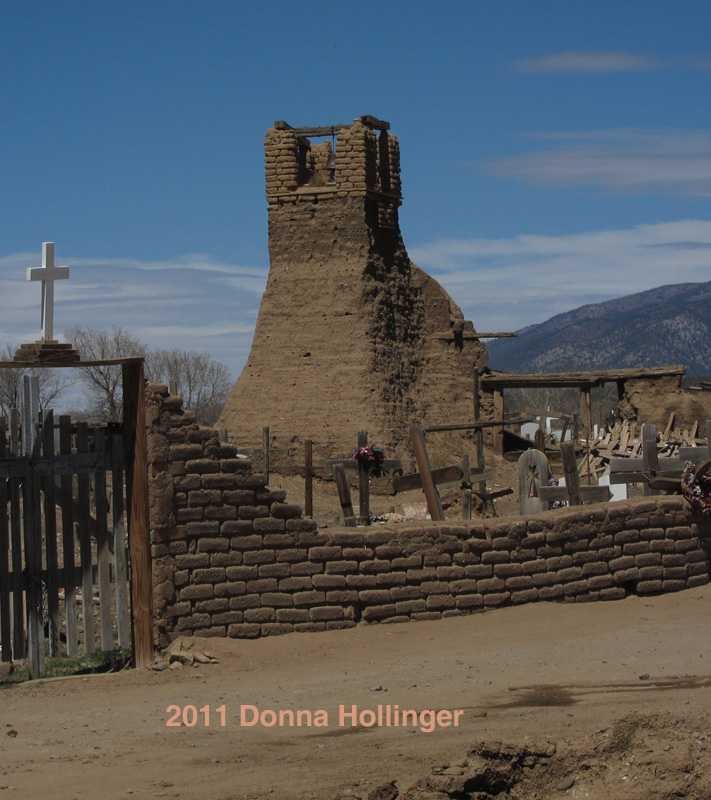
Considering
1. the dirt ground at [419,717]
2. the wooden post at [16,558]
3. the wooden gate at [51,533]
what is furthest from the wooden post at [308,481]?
the wooden post at [16,558]

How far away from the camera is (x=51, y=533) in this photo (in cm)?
843

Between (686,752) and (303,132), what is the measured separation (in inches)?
965

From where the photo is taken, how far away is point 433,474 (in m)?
11.8

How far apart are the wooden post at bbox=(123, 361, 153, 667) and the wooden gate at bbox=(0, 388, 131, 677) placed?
0.08 metres

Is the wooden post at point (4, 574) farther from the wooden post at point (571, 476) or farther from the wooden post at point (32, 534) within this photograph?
the wooden post at point (571, 476)

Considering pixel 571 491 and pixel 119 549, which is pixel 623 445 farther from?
pixel 119 549

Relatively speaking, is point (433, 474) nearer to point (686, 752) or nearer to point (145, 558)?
point (145, 558)

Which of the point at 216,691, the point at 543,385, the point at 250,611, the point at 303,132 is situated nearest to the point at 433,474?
the point at 250,611

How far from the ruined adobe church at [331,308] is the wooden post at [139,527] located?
18759 mm

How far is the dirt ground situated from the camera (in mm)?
5840

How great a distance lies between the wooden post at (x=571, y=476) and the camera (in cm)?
1110

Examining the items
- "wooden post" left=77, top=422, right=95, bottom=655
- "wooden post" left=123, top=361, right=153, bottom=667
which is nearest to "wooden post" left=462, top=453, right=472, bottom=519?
"wooden post" left=123, top=361, right=153, bottom=667

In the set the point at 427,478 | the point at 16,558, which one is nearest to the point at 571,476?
the point at 427,478

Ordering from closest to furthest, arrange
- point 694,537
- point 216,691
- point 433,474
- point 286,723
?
point 286,723, point 216,691, point 694,537, point 433,474
